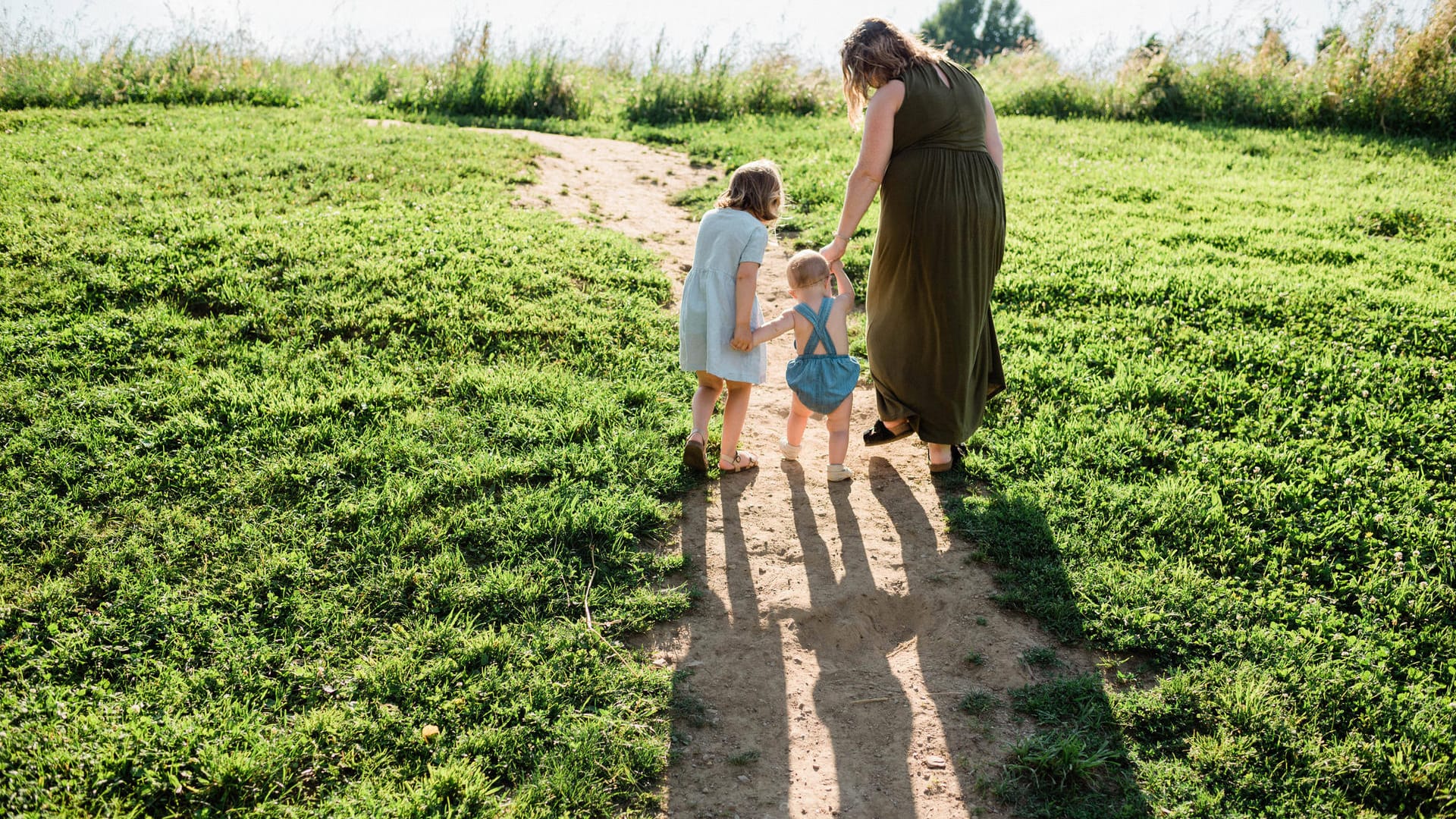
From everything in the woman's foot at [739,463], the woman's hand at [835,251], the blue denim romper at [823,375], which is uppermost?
the woman's hand at [835,251]

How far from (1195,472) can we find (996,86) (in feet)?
36.6

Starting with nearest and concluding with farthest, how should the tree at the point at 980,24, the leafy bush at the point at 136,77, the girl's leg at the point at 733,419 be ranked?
the girl's leg at the point at 733,419
the leafy bush at the point at 136,77
the tree at the point at 980,24

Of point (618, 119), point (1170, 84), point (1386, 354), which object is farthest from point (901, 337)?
point (1170, 84)

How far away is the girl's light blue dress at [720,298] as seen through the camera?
4.18 meters

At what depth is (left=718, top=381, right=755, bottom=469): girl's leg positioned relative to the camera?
455 centimetres

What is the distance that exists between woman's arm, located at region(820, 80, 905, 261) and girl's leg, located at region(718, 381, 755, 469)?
79cm

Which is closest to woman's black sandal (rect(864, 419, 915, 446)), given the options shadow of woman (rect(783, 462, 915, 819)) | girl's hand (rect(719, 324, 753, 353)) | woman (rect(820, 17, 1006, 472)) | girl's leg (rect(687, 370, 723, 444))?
woman (rect(820, 17, 1006, 472))

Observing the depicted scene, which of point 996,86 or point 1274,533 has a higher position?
point 996,86

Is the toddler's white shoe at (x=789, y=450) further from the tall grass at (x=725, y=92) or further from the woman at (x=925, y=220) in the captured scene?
the tall grass at (x=725, y=92)

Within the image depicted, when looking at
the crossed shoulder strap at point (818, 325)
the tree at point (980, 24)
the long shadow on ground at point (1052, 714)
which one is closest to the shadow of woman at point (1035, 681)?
the long shadow on ground at point (1052, 714)

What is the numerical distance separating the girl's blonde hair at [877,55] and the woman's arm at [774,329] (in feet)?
3.59

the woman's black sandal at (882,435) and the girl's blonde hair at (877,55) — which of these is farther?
the woman's black sandal at (882,435)

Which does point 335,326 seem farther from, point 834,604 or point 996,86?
point 996,86

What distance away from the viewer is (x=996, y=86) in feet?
46.6
